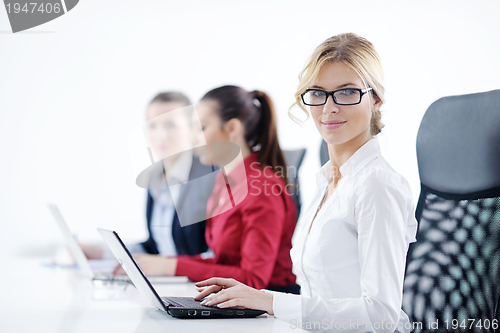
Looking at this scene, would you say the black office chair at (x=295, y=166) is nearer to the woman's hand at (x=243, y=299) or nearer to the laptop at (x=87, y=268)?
the laptop at (x=87, y=268)

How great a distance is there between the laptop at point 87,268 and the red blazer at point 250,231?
0.06 meters

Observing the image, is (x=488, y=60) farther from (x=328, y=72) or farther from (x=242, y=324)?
(x=242, y=324)

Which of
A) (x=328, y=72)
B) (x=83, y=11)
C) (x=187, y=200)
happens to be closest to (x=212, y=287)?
(x=328, y=72)

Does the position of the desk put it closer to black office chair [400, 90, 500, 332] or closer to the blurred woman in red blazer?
Answer: the blurred woman in red blazer

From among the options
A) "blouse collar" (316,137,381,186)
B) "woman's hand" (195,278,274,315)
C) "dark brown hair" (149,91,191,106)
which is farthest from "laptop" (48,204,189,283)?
"dark brown hair" (149,91,191,106)

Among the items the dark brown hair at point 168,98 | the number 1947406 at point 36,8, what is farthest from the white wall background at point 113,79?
the dark brown hair at point 168,98

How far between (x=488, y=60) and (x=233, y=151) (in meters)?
1.57

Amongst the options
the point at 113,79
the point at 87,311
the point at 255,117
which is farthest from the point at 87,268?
the point at 113,79

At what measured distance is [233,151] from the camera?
1632mm

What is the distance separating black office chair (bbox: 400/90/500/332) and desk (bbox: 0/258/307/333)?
1.59 ft

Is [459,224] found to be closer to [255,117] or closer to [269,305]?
[269,305]

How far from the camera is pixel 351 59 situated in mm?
896

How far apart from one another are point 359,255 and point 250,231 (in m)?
0.62

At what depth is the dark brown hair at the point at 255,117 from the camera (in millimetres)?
1586
